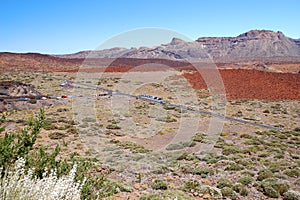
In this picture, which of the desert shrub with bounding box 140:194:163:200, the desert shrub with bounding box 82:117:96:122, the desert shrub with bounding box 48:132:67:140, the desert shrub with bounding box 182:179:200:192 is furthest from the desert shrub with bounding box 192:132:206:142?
the desert shrub with bounding box 140:194:163:200

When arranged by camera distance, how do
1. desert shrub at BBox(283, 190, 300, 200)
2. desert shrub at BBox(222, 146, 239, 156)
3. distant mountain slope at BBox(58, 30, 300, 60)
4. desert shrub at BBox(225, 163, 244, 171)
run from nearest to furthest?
desert shrub at BBox(283, 190, 300, 200) → desert shrub at BBox(225, 163, 244, 171) → desert shrub at BBox(222, 146, 239, 156) → distant mountain slope at BBox(58, 30, 300, 60)

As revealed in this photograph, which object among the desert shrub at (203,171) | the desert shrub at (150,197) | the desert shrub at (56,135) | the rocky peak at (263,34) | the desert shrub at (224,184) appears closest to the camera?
the desert shrub at (150,197)

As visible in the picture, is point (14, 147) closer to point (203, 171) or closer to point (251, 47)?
point (203, 171)

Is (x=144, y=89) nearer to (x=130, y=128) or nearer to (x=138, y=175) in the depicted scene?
(x=130, y=128)

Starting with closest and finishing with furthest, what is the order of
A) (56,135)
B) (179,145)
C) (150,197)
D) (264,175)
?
(150,197), (264,175), (179,145), (56,135)

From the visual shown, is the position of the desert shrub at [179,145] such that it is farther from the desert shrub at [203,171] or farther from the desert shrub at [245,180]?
the desert shrub at [245,180]

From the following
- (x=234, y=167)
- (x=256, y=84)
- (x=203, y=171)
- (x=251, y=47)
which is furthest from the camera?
(x=251, y=47)

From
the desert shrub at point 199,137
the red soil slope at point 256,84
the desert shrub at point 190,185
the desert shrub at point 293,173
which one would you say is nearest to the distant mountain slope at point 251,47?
the red soil slope at point 256,84

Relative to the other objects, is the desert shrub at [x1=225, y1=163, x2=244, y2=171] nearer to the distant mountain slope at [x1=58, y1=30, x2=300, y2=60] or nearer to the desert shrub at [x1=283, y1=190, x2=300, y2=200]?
the desert shrub at [x1=283, y1=190, x2=300, y2=200]

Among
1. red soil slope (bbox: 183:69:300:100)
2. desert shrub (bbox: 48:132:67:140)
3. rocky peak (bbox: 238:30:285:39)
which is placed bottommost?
desert shrub (bbox: 48:132:67:140)

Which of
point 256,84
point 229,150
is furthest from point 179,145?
point 256,84

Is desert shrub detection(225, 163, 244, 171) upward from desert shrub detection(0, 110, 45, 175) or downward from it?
downward
